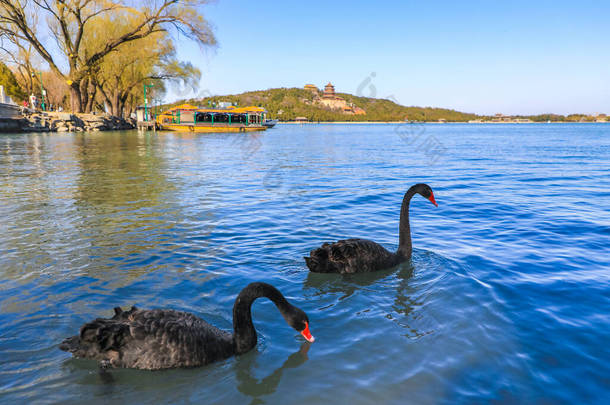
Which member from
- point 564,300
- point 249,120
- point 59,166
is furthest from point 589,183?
point 249,120

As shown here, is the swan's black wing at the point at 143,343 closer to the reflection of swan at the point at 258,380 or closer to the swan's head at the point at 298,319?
the reflection of swan at the point at 258,380

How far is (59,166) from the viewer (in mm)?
17812

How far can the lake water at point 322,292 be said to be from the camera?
3.65m

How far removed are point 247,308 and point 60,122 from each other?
172 ft

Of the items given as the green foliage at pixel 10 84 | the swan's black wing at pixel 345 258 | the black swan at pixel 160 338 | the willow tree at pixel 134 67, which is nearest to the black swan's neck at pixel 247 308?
the black swan at pixel 160 338

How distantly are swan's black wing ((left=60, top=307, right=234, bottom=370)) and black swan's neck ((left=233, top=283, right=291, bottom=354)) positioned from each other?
0.29m

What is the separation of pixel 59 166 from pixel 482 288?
17738 mm

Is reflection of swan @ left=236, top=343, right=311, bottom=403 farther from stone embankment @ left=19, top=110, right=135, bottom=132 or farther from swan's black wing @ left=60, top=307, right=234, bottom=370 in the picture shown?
stone embankment @ left=19, top=110, right=135, bottom=132

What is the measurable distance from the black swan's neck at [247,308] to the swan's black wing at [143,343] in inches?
11.3

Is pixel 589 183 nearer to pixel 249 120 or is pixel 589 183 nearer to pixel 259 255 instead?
pixel 259 255

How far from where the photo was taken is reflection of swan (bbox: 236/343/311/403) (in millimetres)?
3633

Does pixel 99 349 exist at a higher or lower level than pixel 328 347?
higher

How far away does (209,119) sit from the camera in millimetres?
67625

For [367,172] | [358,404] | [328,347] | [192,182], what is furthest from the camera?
[367,172]
